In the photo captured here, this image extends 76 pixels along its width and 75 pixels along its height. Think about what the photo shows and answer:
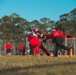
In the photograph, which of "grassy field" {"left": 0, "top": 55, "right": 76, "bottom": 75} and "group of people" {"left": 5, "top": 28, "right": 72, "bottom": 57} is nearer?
"grassy field" {"left": 0, "top": 55, "right": 76, "bottom": 75}

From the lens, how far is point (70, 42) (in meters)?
32.2

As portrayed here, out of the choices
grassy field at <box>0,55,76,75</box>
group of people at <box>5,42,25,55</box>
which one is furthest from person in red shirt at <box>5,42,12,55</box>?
grassy field at <box>0,55,76,75</box>

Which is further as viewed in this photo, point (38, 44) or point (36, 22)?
point (36, 22)

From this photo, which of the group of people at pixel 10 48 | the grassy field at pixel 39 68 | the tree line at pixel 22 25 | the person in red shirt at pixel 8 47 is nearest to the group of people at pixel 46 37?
the grassy field at pixel 39 68

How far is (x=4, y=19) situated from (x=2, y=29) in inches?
175

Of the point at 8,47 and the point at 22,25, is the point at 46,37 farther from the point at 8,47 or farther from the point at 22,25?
the point at 22,25

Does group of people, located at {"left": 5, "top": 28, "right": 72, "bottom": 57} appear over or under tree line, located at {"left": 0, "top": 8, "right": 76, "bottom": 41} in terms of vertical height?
under

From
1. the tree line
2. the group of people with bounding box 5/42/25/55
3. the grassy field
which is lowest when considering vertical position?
the grassy field

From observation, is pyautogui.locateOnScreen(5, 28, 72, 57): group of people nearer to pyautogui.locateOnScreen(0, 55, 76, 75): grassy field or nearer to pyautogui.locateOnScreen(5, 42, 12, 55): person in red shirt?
pyautogui.locateOnScreen(0, 55, 76, 75): grassy field

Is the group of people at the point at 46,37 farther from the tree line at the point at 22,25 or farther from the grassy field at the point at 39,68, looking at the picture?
the tree line at the point at 22,25

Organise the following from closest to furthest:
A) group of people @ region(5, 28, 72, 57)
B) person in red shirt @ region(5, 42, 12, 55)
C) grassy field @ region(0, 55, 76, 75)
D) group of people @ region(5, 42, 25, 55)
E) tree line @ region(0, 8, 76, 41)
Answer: grassy field @ region(0, 55, 76, 75) → group of people @ region(5, 28, 72, 57) → group of people @ region(5, 42, 25, 55) → person in red shirt @ region(5, 42, 12, 55) → tree line @ region(0, 8, 76, 41)

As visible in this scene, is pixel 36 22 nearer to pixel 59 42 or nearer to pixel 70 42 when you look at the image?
pixel 70 42

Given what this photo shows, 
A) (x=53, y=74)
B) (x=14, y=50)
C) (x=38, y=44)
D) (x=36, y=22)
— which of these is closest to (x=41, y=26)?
(x=36, y=22)

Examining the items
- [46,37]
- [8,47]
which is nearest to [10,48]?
[8,47]
